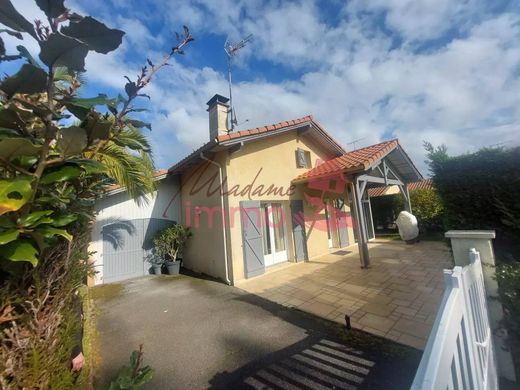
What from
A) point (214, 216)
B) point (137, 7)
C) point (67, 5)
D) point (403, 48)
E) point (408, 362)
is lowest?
point (408, 362)

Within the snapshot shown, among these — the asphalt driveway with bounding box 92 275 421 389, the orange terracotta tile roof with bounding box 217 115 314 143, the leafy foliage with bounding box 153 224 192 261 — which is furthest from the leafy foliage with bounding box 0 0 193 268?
the leafy foliage with bounding box 153 224 192 261

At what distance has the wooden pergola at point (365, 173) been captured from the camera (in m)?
7.73

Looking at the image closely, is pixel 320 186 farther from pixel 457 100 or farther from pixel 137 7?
pixel 457 100

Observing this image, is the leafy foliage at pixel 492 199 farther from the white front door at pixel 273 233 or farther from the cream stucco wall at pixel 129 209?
the cream stucco wall at pixel 129 209

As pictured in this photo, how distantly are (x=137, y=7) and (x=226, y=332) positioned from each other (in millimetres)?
5823

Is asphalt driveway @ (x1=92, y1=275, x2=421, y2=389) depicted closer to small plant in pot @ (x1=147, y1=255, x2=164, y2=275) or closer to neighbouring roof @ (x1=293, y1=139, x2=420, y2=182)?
small plant in pot @ (x1=147, y1=255, x2=164, y2=275)

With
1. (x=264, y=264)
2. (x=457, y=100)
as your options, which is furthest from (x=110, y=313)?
(x=457, y=100)

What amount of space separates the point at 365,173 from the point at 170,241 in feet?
26.5

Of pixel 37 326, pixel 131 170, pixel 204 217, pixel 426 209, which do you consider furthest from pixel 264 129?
pixel 426 209

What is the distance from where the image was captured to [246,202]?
7828 mm

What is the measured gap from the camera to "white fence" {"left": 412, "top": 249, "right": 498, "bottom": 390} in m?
1.07

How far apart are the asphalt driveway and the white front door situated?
9.71 feet

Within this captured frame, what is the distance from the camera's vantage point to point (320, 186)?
9773mm

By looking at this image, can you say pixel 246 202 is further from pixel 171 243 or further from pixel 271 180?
pixel 171 243
